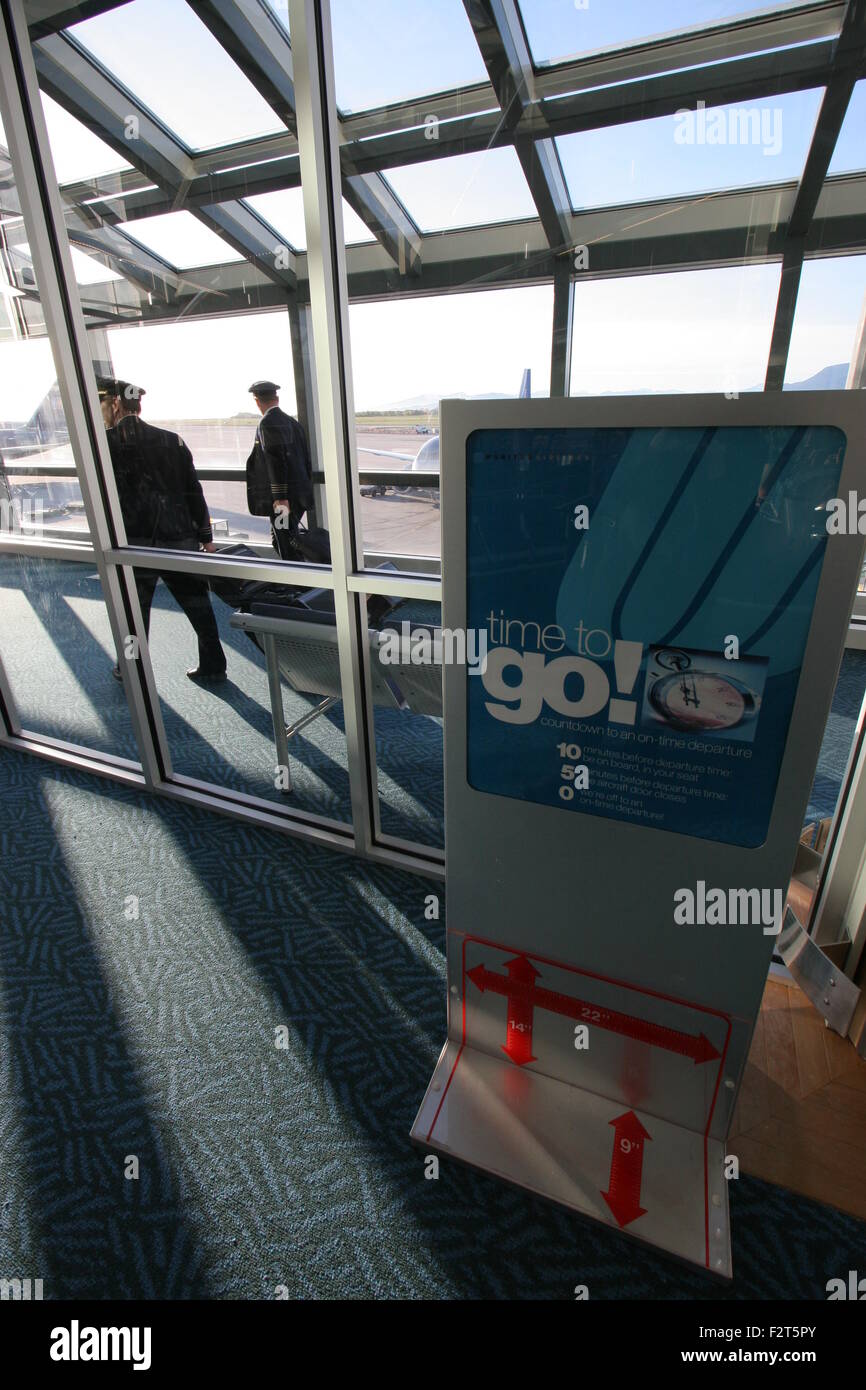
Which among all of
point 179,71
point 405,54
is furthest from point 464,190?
point 179,71

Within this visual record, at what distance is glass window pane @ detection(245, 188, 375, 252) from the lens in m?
1.83

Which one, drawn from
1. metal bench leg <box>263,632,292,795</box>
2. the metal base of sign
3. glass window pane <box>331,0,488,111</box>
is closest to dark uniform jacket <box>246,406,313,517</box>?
metal bench leg <box>263,632,292,795</box>

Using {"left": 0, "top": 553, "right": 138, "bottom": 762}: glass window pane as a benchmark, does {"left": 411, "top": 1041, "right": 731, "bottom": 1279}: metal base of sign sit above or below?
below

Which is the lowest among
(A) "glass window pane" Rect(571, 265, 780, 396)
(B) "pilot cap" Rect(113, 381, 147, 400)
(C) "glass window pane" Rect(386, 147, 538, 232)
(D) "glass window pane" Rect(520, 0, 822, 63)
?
(B) "pilot cap" Rect(113, 381, 147, 400)

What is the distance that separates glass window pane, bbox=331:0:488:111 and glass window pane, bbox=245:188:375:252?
26cm

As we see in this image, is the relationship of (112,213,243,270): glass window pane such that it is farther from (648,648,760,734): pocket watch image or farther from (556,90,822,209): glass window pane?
(648,648,760,734): pocket watch image

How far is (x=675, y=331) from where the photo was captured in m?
2.21

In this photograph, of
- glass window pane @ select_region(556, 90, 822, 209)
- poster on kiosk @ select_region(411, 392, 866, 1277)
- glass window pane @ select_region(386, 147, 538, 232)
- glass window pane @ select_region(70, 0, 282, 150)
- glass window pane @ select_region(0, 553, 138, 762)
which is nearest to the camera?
poster on kiosk @ select_region(411, 392, 866, 1277)

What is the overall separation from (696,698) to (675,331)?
5.68 feet

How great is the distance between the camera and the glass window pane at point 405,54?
1.81 metres

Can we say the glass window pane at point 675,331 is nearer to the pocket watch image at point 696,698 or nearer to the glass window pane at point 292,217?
the glass window pane at point 292,217

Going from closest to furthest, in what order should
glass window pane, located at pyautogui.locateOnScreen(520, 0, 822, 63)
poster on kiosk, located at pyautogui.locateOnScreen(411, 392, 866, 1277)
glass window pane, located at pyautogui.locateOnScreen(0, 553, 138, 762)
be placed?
poster on kiosk, located at pyautogui.locateOnScreen(411, 392, 866, 1277) < glass window pane, located at pyautogui.locateOnScreen(520, 0, 822, 63) < glass window pane, located at pyautogui.locateOnScreen(0, 553, 138, 762)

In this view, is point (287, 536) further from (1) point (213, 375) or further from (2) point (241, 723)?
(2) point (241, 723)
